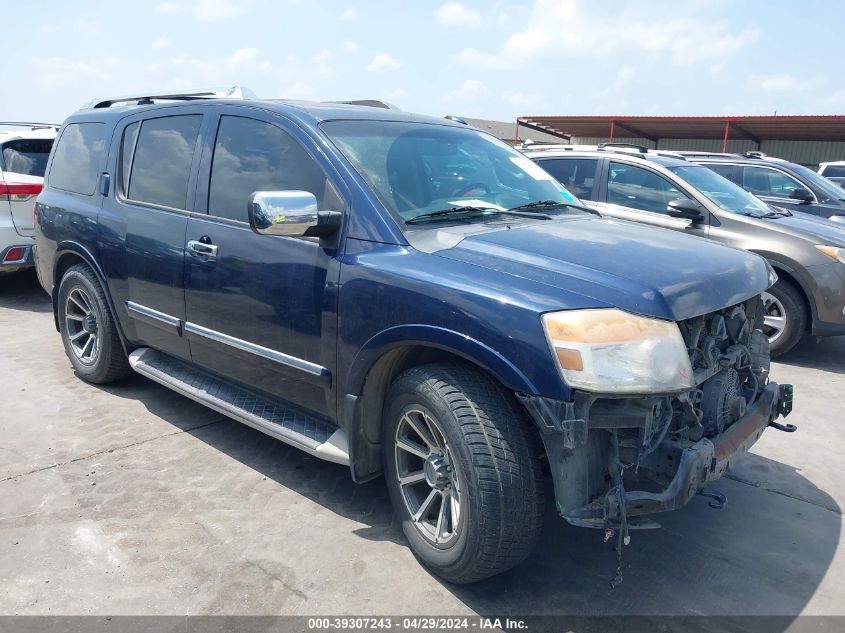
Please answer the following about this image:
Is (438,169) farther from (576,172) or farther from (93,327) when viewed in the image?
(576,172)

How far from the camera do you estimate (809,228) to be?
6113 mm

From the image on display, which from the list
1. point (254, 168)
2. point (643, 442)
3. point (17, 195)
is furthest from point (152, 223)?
point (17, 195)

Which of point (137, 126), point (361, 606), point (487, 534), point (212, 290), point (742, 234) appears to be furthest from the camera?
point (742, 234)

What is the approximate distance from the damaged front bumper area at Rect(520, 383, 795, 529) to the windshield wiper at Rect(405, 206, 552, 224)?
1049 mm

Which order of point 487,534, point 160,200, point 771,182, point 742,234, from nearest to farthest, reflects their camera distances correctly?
point 487,534
point 160,200
point 742,234
point 771,182

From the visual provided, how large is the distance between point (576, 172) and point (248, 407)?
484 cm

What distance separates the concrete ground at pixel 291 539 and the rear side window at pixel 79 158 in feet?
5.19

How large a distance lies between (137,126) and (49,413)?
191 cm

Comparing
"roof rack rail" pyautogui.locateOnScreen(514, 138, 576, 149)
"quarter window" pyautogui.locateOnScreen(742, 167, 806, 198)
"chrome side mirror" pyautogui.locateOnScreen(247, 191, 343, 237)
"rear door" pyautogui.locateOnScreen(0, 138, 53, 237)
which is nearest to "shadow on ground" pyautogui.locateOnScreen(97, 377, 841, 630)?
Answer: "chrome side mirror" pyautogui.locateOnScreen(247, 191, 343, 237)

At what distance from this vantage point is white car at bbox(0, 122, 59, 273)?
23.5 ft

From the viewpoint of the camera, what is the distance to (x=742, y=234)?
20.4 feet

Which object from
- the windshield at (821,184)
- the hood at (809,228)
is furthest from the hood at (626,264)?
the windshield at (821,184)

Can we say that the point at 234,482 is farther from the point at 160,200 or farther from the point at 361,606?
the point at 160,200

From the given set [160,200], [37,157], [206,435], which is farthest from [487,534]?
[37,157]
